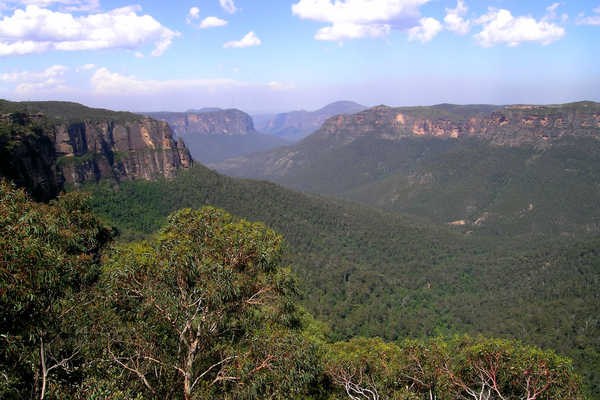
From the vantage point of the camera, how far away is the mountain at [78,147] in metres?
38.8

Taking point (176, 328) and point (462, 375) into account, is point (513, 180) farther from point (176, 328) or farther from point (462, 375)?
point (176, 328)

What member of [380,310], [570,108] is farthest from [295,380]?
[570,108]

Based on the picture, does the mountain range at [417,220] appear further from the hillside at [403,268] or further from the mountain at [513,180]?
the mountain at [513,180]

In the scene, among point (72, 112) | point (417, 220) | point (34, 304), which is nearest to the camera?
point (34, 304)

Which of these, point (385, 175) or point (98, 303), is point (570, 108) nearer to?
point (385, 175)

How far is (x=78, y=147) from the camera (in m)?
65.6

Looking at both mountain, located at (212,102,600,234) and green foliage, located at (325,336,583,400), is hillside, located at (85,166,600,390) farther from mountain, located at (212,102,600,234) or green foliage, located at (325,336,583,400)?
green foliage, located at (325,336,583,400)

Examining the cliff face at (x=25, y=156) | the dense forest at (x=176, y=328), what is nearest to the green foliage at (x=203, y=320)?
the dense forest at (x=176, y=328)

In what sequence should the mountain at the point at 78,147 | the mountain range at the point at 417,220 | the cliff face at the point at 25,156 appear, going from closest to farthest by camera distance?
the cliff face at the point at 25,156
the mountain at the point at 78,147
the mountain range at the point at 417,220

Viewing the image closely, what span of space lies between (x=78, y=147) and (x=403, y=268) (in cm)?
6534

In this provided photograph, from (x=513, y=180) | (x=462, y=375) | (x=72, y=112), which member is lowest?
(x=513, y=180)

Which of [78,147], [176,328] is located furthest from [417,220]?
[176,328]

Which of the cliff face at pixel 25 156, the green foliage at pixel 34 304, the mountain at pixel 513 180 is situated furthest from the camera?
the mountain at pixel 513 180

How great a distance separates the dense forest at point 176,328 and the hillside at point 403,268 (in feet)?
82.8
